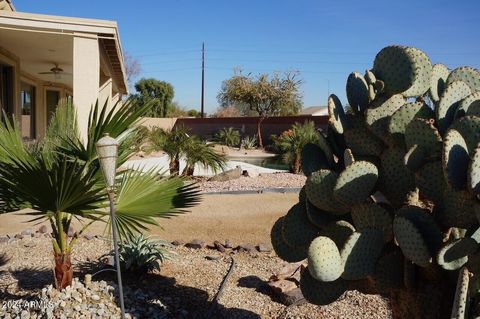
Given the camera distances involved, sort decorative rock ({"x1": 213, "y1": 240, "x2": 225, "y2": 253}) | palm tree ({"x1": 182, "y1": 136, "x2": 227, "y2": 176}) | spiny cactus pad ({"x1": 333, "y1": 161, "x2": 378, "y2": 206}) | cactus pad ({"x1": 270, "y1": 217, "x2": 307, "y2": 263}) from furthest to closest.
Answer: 1. palm tree ({"x1": 182, "y1": 136, "x2": 227, "y2": 176})
2. decorative rock ({"x1": 213, "y1": 240, "x2": 225, "y2": 253})
3. cactus pad ({"x1": 270, "y1": 217, "x2": 307, "y2": 263})
4. spiny cactus pad ({"x1": 333, "y1": 161, "x2": 378, "y2": 206})

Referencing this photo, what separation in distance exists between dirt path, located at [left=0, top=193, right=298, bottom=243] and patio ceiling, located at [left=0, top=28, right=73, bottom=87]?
3.91 meters

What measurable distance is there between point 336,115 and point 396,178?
2.05 feet

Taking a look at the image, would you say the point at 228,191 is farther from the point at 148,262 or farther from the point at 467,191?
the point at 467,191

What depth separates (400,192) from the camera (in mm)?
3387

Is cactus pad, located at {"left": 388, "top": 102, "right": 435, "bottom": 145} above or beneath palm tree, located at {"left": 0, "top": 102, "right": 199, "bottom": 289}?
above

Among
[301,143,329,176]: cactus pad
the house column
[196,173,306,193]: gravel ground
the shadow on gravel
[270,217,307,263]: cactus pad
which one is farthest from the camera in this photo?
[196,173,306,193]: gravel ground

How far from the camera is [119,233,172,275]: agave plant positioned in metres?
5.30

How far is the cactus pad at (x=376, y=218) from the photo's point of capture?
10.8 feet

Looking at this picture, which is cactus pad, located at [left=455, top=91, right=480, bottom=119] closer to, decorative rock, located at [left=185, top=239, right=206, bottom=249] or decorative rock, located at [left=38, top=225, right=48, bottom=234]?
decorative rock, located at [left=185, top=239, right=206, bottom=249]

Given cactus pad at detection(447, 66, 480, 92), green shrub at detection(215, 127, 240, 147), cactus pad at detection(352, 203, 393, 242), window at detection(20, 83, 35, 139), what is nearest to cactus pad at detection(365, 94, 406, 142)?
cactus pad at detection(447, 66, 480, 92)

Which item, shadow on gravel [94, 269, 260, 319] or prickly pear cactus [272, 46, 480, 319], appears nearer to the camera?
prickly pear cactus [272, 46, 480, 319]

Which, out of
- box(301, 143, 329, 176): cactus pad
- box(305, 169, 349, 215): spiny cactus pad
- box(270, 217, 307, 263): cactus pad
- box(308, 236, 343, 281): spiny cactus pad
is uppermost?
box(301, 143, 329, 176): cactus pad

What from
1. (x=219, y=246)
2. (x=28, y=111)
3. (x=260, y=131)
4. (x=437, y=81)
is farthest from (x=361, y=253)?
(x=260, y=131)

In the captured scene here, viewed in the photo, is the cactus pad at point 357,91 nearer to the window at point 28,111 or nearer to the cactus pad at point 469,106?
the cactus pad at point 469,106
